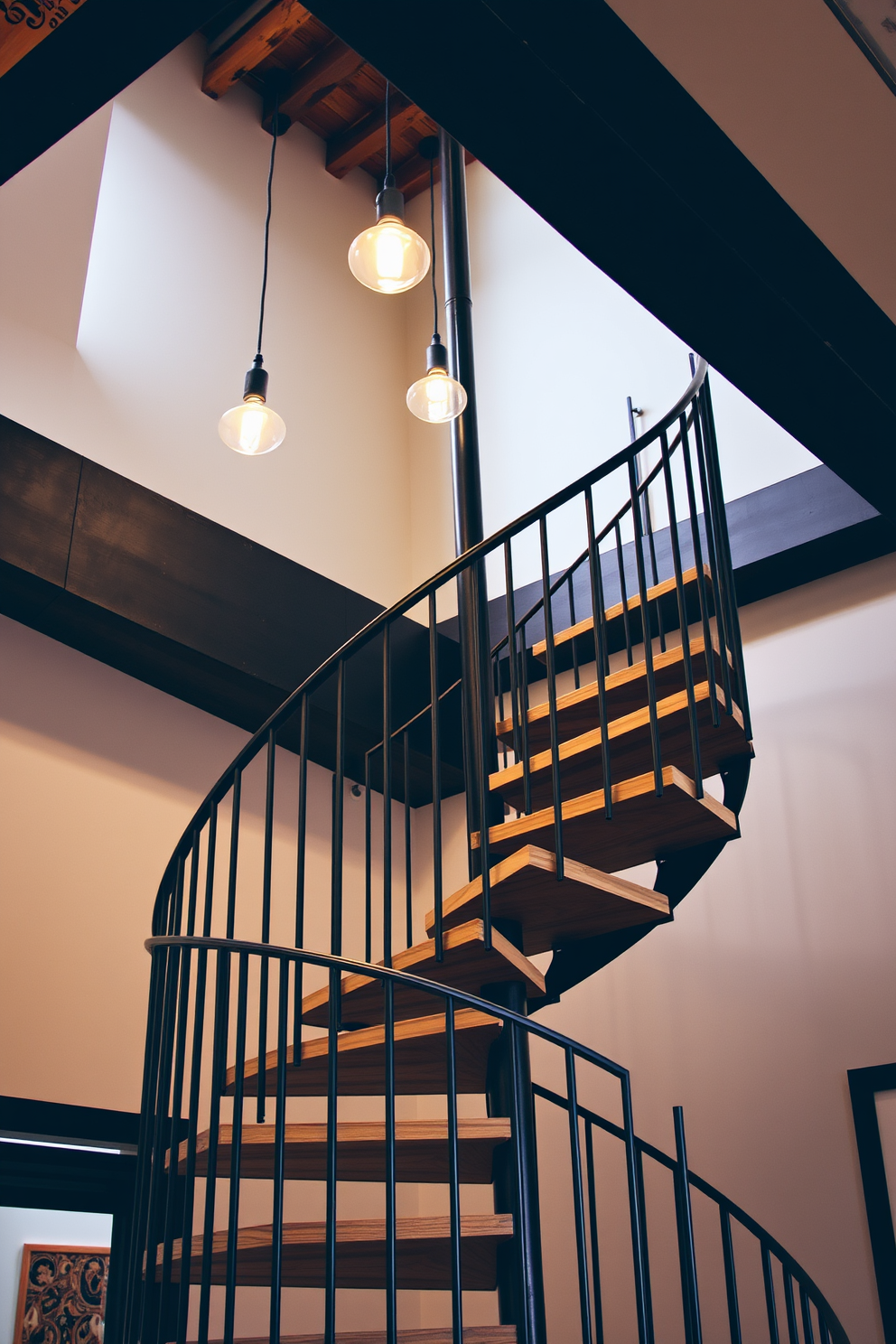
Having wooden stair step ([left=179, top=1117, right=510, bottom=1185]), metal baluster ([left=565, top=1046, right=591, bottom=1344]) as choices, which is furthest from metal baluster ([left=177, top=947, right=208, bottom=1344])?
metal baluster ([left=565, top=1046, right=591, bottom=1344])

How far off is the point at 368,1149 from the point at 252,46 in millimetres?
5768

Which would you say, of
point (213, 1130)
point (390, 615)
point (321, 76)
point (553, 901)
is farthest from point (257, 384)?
point (321, 76)

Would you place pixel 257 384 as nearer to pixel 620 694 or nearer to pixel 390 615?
pixel 390 615

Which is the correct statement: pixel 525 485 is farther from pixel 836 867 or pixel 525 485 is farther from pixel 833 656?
pixel 836 867

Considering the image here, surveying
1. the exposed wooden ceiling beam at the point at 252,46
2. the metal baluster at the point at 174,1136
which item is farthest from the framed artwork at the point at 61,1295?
the exposed wooden ceiling beam at the point at 252,46

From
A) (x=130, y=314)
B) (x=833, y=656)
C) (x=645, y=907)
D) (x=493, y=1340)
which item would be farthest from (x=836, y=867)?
(x=130, y=314)

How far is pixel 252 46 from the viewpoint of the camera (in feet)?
20.2

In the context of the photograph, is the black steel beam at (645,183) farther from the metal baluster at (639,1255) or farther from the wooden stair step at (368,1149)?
the wooden stair step at (368,1149)

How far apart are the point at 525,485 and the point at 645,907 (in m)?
3.24

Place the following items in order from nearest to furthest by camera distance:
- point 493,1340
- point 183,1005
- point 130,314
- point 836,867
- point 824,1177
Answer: point 493,1340 → point 183,1005 → point 824,1177 → point 836,867 → point 130,314

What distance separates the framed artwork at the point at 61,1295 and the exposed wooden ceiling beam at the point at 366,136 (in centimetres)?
609

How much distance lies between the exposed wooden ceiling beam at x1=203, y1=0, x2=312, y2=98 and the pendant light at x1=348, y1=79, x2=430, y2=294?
10.5ft

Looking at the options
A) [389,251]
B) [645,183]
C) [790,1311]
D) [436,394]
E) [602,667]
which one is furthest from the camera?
[436,394]

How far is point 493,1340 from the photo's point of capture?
2.56 m
